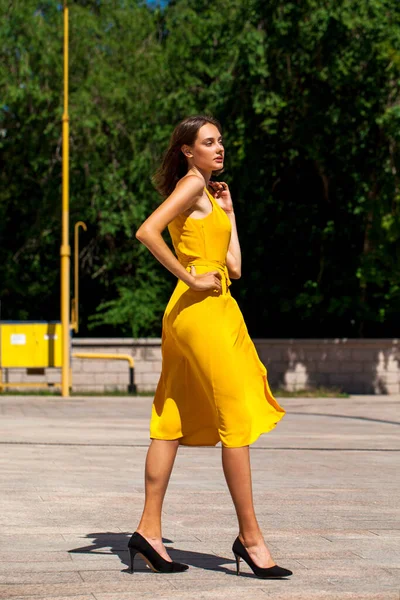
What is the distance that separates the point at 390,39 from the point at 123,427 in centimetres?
1338

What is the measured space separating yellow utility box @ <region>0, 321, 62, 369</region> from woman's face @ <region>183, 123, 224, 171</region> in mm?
19267

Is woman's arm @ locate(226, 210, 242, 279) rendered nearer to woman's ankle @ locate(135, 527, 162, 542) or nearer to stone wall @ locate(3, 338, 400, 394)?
woman's ankle @ locate(135, 527, 162, 542)

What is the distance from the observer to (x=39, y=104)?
31.5 m

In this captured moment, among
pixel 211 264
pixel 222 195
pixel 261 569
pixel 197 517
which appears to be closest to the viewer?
pixel 261 569

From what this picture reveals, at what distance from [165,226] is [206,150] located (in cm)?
45

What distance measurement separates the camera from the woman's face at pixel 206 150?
5262 mm

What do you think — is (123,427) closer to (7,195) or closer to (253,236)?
(253,236)

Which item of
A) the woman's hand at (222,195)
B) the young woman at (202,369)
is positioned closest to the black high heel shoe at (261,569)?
the young woman at (202,369)

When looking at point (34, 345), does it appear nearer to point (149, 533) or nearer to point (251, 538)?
point (149, 533)

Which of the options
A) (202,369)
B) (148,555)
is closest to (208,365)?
(202,369)

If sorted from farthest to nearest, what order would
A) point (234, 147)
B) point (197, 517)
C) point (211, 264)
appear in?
1. point (234, 147)
2. point (197, 517)
3. point (211, 264)

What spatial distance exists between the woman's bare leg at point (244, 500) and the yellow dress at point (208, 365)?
0.18 ft

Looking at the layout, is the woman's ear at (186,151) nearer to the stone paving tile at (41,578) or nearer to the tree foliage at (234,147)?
the stone paving tile at (41,578)

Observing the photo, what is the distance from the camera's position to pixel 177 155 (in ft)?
17.6
